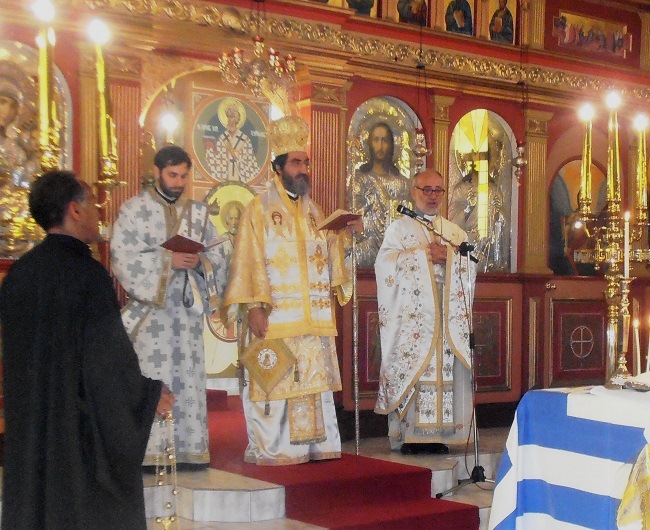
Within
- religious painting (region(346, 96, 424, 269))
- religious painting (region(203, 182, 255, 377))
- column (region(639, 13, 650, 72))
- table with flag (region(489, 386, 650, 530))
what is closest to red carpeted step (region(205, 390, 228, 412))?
religious painting (region(203, 182, 255, 377))

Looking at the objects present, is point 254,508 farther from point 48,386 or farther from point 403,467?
point 48,386

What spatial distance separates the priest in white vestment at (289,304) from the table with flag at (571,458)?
251cm

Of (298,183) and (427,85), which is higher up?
(427,85)

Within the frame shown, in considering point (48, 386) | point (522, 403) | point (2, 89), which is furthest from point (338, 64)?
point (48, 386)

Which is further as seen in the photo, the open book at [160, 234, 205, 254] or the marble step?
the open book at [160, 234, 205, 254]

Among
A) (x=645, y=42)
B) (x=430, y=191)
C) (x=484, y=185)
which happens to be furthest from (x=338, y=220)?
(x=645, y=42)

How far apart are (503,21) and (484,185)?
65.4 inches

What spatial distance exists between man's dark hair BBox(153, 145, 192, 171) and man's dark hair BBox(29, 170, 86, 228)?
8.58 feet

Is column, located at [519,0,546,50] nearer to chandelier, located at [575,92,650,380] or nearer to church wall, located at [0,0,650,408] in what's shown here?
church wall, located at [0,0,650,408]

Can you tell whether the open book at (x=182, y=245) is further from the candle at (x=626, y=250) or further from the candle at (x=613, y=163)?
the candle at (x=626, y=250)

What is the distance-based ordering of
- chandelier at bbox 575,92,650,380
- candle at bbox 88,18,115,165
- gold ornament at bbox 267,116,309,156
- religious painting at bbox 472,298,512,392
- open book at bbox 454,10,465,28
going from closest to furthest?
chandelier at bbox 575,92,650,380
candle at bbox 88,18,115,165
gold ornament at bbox 267,116,309,156
religious painting at bbox 472,298,512,392
open book at bbox 454,10,465,28

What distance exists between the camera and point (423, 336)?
759cm

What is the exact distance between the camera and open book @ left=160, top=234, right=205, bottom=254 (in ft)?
19.3

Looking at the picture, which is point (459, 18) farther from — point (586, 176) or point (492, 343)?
point (586, 176)
